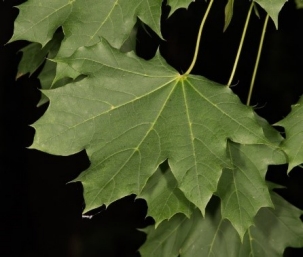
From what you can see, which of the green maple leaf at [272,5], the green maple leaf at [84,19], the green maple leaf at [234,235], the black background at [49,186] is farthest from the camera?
the black background at [49,186]

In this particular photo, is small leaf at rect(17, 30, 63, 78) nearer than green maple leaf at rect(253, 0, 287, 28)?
No

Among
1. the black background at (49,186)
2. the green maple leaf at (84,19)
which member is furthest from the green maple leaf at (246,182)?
the black background at (49,186)

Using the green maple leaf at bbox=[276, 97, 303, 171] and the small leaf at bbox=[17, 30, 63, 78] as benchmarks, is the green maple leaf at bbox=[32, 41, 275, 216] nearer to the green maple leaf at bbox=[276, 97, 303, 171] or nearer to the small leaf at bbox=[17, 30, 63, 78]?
the green maple leaf at bbox=[276, 97, 303, 171]

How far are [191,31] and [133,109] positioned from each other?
1.34 m

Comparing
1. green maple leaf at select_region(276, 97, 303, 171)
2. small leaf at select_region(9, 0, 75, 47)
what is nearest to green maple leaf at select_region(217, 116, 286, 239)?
green maple leaf at select_region(276, 97, 303, 171)

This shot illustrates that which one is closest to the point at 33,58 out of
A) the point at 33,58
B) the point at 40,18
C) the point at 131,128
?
the point at 33,58

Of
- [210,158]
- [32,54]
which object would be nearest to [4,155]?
[32,54]

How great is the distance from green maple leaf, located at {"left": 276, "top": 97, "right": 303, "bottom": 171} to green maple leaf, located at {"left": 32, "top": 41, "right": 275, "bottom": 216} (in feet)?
0.18

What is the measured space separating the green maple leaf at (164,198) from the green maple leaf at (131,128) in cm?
12

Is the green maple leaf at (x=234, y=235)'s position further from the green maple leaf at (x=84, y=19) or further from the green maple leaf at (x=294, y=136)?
the green maple leaf at (x=84, y=19)

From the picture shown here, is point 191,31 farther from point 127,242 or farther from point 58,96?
point 58,96

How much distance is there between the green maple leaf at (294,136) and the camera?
1146 millimetres

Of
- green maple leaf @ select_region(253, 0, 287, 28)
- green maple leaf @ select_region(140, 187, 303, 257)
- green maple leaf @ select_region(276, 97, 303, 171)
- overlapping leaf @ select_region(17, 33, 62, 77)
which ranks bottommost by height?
green maple leaf @ select_region(140, 187, 303, 257)

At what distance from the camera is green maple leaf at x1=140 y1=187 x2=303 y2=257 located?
4.65 ft
